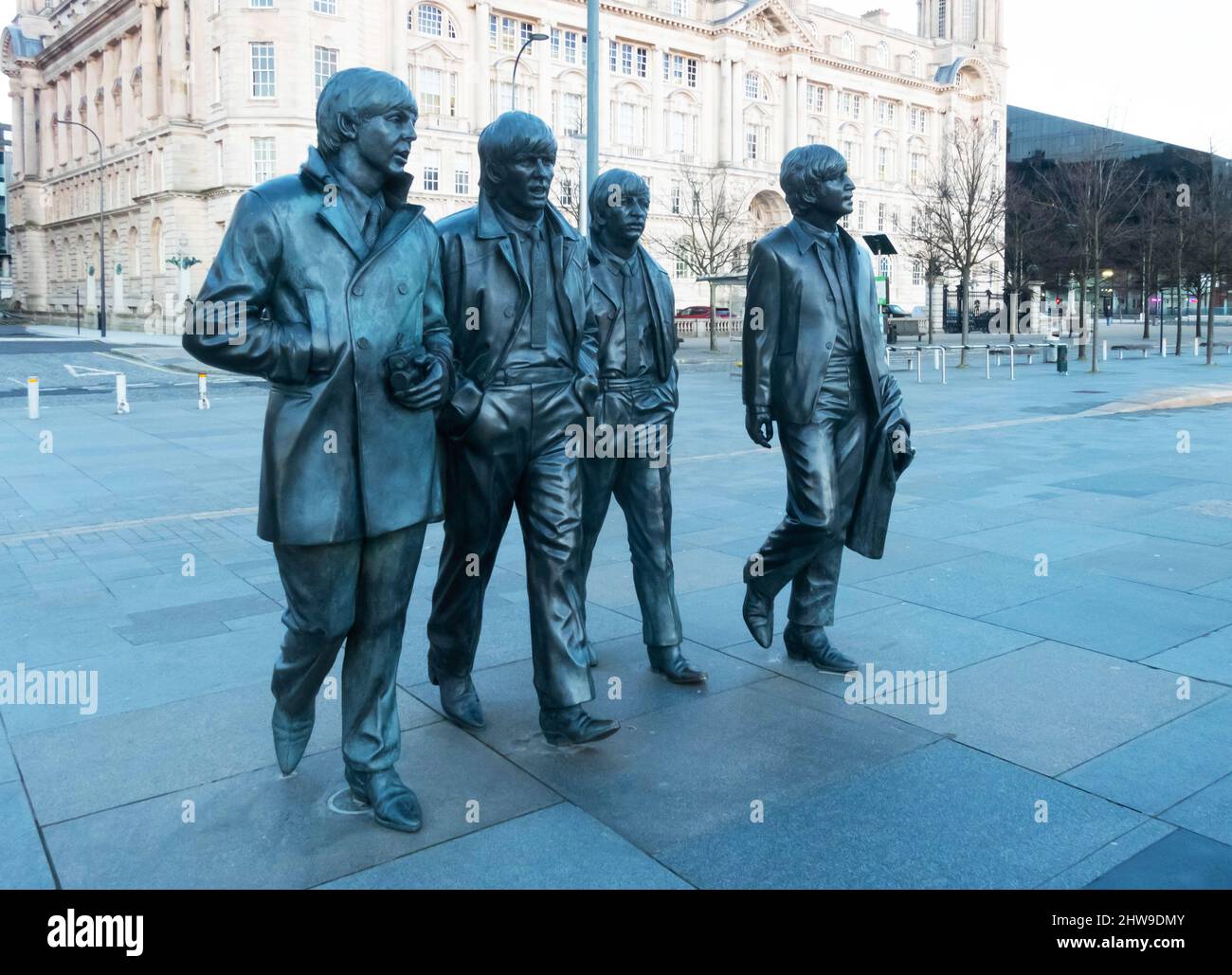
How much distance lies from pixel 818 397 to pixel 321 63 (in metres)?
54.5

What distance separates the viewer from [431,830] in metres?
3.61

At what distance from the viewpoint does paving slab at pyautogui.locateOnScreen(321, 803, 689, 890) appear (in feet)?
10.7

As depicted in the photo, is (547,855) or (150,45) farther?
(150,45)

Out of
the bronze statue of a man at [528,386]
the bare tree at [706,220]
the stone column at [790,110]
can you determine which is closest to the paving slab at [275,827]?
the bronze statue of a man at [528,386]

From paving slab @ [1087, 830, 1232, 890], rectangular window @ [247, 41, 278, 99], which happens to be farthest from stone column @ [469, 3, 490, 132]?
paving slab @ [1087, 830, 1232, 890]

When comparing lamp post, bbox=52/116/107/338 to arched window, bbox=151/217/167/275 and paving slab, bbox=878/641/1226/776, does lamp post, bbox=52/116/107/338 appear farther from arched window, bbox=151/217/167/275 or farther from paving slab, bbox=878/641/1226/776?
paving slab, bbox=878/641/1226/776

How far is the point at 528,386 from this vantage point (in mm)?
4223

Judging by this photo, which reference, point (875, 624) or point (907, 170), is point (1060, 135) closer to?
point (907, 170)

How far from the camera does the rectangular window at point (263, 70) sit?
173 feet

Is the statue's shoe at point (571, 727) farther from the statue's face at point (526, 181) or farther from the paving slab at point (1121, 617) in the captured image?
the paving slab at point (1121, 617)

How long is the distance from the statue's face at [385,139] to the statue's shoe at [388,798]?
1886 millimetres

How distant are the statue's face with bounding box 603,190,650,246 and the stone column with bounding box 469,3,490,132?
57.8 m
